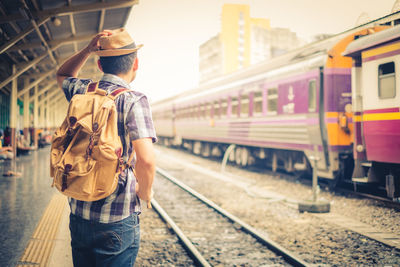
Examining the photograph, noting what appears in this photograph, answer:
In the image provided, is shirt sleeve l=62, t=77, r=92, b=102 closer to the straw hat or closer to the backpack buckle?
the straw hat

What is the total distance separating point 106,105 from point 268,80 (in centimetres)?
911

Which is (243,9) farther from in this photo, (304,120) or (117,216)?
(117,216)

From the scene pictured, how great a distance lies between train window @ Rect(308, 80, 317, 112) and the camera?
26.9 ft

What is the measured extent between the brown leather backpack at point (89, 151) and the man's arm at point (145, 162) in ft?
0.25

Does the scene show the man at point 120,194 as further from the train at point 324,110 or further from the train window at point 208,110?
the train window at point 208,110

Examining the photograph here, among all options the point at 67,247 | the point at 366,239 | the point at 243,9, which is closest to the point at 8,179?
the point at 67,247

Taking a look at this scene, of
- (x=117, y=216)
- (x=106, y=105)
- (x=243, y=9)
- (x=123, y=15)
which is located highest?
(x=243, y=9)

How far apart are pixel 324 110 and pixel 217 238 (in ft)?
13.9

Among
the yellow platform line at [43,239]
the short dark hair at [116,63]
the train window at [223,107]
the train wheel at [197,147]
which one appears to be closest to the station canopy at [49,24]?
the train window at [223,107]

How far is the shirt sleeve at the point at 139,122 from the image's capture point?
161 cm

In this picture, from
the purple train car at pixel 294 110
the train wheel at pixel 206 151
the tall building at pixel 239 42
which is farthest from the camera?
the tall building at pixel 239 42

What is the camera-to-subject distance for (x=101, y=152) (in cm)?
153

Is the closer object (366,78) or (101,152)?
(101,152)

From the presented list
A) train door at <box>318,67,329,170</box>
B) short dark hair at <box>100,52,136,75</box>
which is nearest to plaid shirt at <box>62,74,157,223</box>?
short dark hair at <box>100,52,136,75</box>
